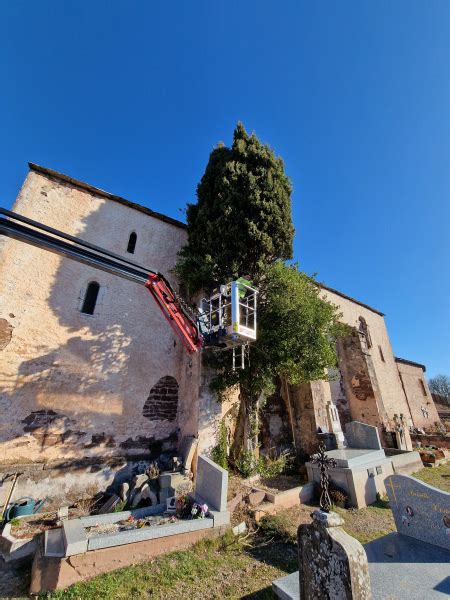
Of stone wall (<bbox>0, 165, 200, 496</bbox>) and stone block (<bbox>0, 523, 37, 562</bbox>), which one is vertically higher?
stone wall (<bbox>0, 165, 200, 496</bbox>)

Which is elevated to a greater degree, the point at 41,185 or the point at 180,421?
the point at 41,185

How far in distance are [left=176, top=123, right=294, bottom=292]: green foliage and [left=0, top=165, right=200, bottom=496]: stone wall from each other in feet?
8.29

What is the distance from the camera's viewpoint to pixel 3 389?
740cm

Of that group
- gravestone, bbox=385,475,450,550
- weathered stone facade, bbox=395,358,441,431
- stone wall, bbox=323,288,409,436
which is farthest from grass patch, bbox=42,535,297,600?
weathered stone facade, bbox=395,358,441,431

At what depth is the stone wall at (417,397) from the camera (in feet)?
69.2

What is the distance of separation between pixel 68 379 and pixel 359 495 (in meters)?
8.87

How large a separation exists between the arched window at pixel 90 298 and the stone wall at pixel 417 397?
A: 22.8m

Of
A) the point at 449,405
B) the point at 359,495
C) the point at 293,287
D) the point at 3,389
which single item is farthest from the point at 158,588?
the point at 449,405

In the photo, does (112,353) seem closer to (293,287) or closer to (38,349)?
(38,349)

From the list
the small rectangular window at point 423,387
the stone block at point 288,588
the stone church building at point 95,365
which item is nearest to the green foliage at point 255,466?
the stone church building at point 95,365

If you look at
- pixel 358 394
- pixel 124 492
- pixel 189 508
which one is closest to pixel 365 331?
pixel 358 394

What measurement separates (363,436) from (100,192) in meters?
13.6

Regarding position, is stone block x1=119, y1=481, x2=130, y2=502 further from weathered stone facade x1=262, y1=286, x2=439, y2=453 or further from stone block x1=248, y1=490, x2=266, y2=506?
weathered stone facade x1=262, y1=286, x2=439, y2=453

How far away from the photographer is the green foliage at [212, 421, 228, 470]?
26.8 feet
